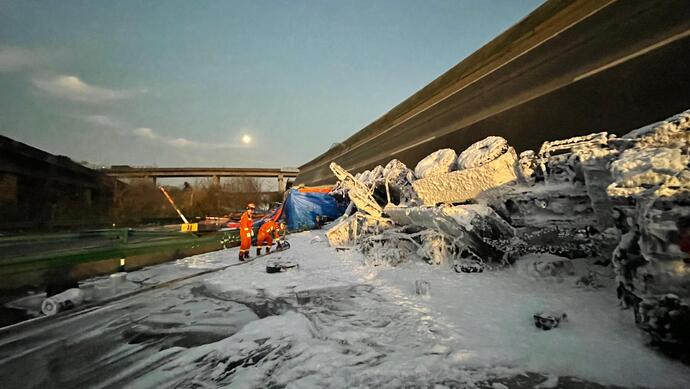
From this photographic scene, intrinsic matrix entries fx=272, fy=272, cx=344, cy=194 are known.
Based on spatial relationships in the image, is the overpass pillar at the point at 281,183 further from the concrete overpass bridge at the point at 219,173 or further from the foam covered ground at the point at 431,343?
the foam covered ground at the point at 431,343

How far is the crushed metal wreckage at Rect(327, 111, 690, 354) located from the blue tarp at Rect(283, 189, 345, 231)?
708 centimetres

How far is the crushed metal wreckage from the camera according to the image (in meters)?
1.48

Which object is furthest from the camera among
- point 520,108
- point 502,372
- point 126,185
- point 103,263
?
point 126,185

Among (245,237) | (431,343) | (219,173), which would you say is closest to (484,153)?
(431,343)

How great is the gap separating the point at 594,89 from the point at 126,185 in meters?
20.0

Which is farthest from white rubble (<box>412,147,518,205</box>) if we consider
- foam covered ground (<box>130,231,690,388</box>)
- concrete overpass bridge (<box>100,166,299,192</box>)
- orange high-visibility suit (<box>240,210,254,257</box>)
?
concrete overpass bridge (<box>100,166,299,192</box>)

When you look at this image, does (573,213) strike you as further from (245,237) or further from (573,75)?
(245,237)

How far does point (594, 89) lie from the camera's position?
419cm

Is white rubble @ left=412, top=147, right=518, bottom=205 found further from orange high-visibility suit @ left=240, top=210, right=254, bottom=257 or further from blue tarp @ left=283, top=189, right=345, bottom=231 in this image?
blue tarp @ left=283, top=189, right=345, bottom=231

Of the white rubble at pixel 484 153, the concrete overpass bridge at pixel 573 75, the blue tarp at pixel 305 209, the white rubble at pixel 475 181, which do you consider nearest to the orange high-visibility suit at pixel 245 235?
the white rubble at pixel 475 181

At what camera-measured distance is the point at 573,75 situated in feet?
14.9

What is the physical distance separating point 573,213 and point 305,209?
11211 mm

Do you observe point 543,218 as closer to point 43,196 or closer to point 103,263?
point 103,263

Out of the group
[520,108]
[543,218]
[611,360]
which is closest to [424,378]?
[611,360]
